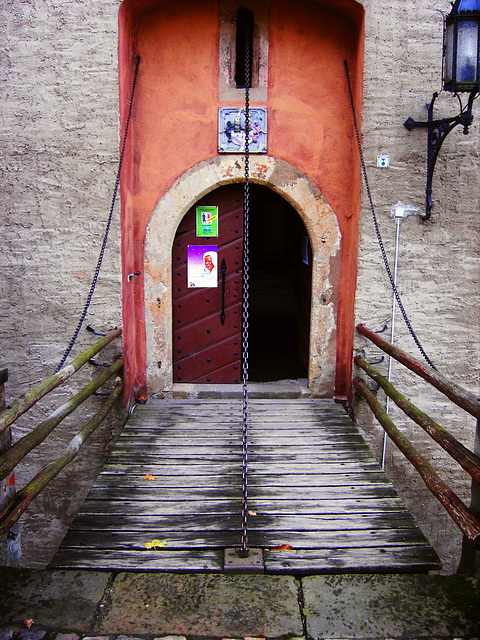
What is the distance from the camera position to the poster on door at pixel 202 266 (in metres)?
5.25

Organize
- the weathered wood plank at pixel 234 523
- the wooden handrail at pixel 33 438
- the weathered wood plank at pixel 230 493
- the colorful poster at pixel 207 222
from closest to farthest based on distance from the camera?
the wooden handrail at pixel 33 438
the weathered wood plank at pixel 234 523
the weathered wood plank at pixel 230 493
the colorful poster at pixel 207 222

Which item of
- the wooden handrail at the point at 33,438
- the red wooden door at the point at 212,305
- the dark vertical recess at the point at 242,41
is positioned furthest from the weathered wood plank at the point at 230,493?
the dark vertical recess at the point at 242,41

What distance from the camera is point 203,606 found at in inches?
105

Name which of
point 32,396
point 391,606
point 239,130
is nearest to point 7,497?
point 32,396

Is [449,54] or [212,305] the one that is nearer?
[449,54]

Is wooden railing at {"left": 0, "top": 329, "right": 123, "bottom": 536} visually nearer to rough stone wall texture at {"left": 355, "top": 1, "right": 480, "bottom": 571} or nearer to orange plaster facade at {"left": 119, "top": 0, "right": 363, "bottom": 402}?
orange plaster facade at {"left": 119, "top": 0, "right": 363, "bottom": 402}

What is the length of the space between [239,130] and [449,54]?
1.81m

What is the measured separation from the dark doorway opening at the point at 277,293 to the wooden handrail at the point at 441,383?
1420mm

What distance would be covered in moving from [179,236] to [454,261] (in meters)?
2.41

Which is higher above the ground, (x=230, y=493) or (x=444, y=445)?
(x=444, y=445)

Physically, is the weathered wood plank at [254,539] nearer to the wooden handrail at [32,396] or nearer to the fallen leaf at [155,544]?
the fallen leaf at [155,544]

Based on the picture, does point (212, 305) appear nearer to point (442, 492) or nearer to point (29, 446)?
point (29, 446)

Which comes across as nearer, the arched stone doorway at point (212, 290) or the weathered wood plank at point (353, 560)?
the weathered wood plank at point (353, 560)

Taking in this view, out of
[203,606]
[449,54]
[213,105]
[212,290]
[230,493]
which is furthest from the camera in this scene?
[212,290]
